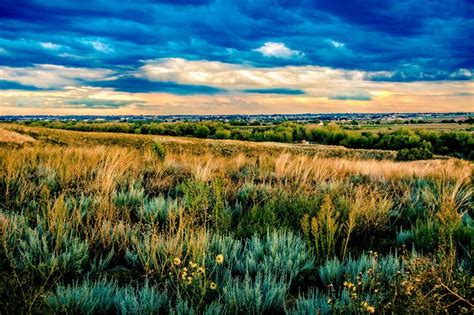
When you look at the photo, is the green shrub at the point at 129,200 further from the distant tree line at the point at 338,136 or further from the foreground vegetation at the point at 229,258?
the distant tree line at the point at 338,136

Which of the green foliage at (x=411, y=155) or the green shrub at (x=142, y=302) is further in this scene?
the green foliage at (x=411, y=155)

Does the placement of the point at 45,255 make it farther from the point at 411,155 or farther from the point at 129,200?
the point at 411,155

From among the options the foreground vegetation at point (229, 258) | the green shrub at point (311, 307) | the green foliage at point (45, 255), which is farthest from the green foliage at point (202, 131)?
the green shrub at point (311, 307)

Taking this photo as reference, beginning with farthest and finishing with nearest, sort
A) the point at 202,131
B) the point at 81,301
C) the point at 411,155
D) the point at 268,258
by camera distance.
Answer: the point at 202,131
the point at 411,155
the point at 268,258
the point at 81,301

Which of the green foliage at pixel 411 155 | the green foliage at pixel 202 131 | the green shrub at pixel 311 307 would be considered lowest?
the green foliage at pixel 411 155

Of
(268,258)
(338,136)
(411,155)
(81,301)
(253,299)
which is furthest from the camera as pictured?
(338,136)

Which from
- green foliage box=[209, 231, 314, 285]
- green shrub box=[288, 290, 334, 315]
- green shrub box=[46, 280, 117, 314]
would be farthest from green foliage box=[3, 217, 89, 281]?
green shrub box=[288, 290, 334, 315]

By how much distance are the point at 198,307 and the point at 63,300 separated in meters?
1.12

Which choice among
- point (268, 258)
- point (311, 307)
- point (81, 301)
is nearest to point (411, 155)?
point (268, 258)

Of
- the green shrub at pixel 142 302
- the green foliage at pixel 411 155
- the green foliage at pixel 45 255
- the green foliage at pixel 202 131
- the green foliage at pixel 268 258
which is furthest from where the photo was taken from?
the green foliage at pixel 202 131

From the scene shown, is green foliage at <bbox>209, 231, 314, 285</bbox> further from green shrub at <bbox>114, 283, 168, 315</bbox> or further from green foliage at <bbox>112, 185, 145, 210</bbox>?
green foliage at <bbox>112, 185, 145, 210</bbox>

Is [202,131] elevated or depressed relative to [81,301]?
depressed

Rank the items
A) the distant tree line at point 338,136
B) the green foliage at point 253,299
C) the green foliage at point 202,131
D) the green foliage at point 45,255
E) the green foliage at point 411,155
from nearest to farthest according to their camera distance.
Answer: the green foliage at point 253,299
the green foliage at point 45,255
the green foliage at point 411,155
the distant tree line at point 338,136
the green foliage at point 202,131

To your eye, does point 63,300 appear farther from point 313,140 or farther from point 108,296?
point 313,140
